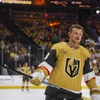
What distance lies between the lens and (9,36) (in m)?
15.4

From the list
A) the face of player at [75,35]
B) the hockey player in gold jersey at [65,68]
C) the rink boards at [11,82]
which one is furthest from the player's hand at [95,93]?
the rink boards at [11,82]

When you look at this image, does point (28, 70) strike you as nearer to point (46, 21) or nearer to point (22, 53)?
point (22, 53)

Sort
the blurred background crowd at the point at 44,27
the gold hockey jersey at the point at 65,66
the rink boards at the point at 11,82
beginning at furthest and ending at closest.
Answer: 1. the blurred background crowd at the point at 44,27
2. the rink boards at the point at 11,82
3. the gold hockey jersey at the point at 65,66

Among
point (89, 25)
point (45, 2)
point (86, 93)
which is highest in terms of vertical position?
point (45, 2)

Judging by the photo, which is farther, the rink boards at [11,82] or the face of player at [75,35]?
the rink boards at [11,82]

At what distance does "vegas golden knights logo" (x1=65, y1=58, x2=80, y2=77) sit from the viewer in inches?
104

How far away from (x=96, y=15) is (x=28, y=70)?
364 inches

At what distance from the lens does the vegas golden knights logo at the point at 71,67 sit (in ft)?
8.69

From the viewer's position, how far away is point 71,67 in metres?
2.66

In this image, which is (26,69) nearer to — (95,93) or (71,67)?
(95,93)

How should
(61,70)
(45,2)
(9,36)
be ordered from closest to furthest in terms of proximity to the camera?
(61,70), (45,2), (9,36)

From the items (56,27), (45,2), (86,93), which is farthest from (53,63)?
(56,27)

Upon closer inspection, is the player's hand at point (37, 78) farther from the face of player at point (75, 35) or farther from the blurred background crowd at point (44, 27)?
the blurred background crowd at point (44, 27)

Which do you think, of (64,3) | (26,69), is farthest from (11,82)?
(64,3)
